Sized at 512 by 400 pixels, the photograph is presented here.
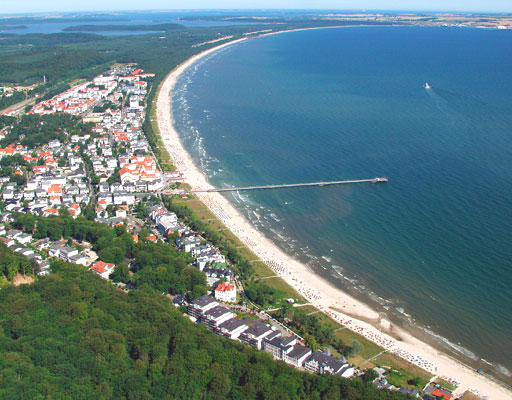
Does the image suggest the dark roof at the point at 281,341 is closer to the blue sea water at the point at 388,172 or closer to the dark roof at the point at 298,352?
the dark roof at the point at 298,352

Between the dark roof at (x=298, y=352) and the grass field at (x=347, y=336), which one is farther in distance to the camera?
the dark roof at (x=298, y=352)

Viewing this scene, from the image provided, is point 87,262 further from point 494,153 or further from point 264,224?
point 494,153

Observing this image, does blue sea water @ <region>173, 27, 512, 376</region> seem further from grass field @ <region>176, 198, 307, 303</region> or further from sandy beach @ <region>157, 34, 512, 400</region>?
grass field @ <region>176, 198, 307, 303</region>

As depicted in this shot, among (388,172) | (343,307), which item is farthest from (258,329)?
(388,172)

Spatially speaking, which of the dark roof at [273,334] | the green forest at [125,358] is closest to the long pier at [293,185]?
the green forest at [125,358]

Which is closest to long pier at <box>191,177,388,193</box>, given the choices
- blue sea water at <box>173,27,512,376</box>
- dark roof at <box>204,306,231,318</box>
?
blue sea water at <box>173,27,512,376</box>
